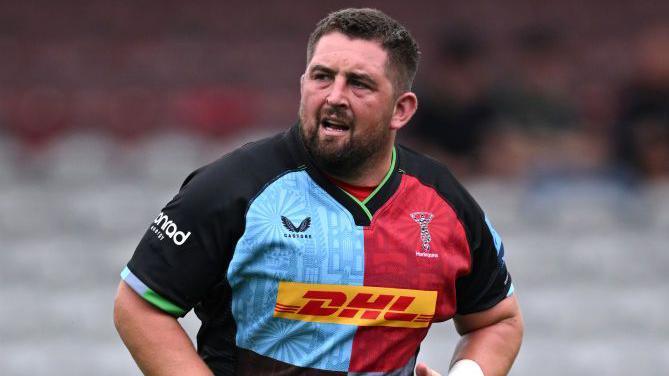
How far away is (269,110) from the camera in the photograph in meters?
9.10

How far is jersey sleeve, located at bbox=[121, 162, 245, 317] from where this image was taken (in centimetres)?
304

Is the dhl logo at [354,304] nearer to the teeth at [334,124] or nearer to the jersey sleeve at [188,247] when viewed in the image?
the jersey sleeve at [188,247]

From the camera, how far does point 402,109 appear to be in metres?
3.34

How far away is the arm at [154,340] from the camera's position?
306 cm

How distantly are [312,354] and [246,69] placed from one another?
6248 mm

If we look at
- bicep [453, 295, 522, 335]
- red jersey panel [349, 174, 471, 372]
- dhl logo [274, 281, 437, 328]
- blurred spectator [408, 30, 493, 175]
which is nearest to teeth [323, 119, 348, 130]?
red jersey panel [349, 174, 471, 372]

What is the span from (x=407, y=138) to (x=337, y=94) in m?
4.80

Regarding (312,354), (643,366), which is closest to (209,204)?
(312,354)

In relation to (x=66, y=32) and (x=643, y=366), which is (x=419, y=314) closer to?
(x=643, y=366)

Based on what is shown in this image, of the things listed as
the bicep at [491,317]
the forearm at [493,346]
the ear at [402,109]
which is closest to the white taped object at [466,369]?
the forearm at [493,346]

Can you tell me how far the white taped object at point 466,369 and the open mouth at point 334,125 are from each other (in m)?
0.77

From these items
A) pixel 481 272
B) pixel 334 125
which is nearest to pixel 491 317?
pixel 481 272

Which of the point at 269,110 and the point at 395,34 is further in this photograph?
the point at 269,110

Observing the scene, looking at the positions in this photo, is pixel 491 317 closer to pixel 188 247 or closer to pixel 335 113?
pixel 335 113
